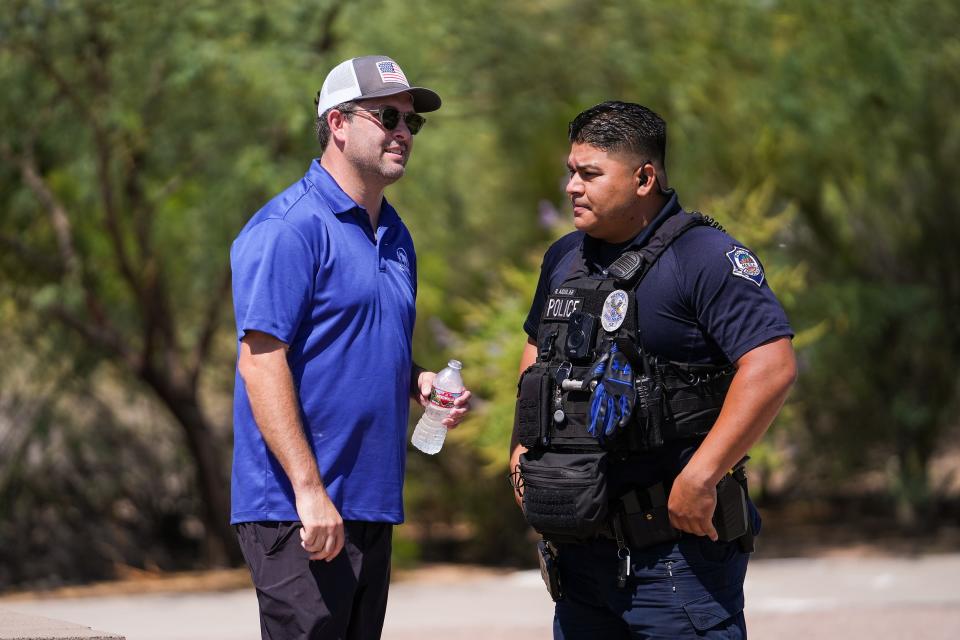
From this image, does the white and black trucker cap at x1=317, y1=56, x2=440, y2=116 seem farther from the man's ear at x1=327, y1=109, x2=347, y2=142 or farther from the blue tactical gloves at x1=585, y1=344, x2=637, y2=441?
the blue tactical gloves at x1=585, y1=344, x2=637, y2=441

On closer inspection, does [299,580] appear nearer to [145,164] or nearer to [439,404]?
[439,404]

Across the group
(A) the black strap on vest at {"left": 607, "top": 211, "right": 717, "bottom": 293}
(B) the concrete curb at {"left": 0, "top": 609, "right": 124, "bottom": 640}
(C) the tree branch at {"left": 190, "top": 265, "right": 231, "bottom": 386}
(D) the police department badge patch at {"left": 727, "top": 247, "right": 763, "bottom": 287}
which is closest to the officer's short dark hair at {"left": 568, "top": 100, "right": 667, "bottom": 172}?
(A) the black strap on vest at {"left": 607, "top": 211, "right": 717, "bottom": 293}

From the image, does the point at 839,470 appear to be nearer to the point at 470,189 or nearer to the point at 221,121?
the point at 470,189

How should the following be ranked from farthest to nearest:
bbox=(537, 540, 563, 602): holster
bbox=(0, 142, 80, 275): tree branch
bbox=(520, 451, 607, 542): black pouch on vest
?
bbox=(0, 142, 80, 275): tree branch, bbox=(537, 540, 563, 602): holster, bbox=(520, 451, 607, 542): black pouch on vest

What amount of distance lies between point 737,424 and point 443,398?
2.81ft

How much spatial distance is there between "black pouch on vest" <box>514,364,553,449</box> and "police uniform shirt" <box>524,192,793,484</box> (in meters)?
0.26

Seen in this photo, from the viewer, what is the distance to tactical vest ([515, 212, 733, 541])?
3355 millimetres

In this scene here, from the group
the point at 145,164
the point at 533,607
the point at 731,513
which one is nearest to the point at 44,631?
the point at 731,513

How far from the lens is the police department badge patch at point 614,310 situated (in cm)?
338

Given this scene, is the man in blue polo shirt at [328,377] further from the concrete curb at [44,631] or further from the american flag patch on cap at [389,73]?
the concrete curb at [44,631]

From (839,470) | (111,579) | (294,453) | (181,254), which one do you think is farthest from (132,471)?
(294,453)

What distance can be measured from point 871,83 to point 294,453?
954 centimetres

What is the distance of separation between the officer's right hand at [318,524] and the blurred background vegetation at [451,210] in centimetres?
663

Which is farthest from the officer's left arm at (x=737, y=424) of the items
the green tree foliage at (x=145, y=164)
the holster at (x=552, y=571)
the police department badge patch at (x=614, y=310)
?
the green tree foliage at (x=145, y=164)
